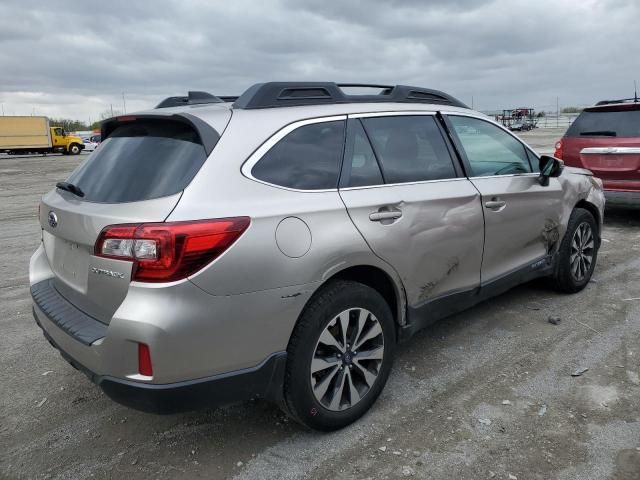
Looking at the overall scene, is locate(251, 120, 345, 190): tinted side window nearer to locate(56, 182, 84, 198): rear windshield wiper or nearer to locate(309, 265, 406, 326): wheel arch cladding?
locate(309, 265, 406, 326): wheel arch cladding

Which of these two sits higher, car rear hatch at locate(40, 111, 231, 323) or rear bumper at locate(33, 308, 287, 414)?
car rear hatch at locate(40, 111, 231, 323)

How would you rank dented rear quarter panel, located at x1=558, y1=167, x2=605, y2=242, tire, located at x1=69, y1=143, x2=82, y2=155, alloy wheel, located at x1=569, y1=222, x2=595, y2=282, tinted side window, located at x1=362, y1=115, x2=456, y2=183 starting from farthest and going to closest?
Answer: tire, located at x1=69, y1=143, x2=82, y2=155 < alloy wheel, located at x1=569, y1=222, x2=595, y2=282 < dented rear quarter panel, located at x1=558, y1=167, x2=605, y2=242 < tinted side window, located at x1=362, y1=115, x2=456, y2=183

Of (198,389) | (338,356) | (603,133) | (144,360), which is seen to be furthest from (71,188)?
(603,133)

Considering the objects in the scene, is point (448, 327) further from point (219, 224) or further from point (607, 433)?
point (219, 224)

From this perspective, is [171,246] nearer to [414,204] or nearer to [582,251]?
[414,204]

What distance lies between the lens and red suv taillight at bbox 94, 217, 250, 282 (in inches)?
89.0

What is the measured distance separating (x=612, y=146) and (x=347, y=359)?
6.16 metres

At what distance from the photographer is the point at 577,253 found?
4898 mm

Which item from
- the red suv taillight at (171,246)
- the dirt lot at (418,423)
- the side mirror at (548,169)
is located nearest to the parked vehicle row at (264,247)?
the red suv taillight at (171,246)

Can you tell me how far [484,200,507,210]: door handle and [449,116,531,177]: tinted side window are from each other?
0.21m

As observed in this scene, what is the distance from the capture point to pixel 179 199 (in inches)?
93.0

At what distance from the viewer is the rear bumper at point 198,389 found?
7.62 feet

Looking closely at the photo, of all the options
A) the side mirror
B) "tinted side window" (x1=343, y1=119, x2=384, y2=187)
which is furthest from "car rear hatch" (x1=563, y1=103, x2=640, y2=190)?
"tinted side window" (x1=343, y1=119, x2=384, y2=187)

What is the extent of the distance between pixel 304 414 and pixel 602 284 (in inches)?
149
